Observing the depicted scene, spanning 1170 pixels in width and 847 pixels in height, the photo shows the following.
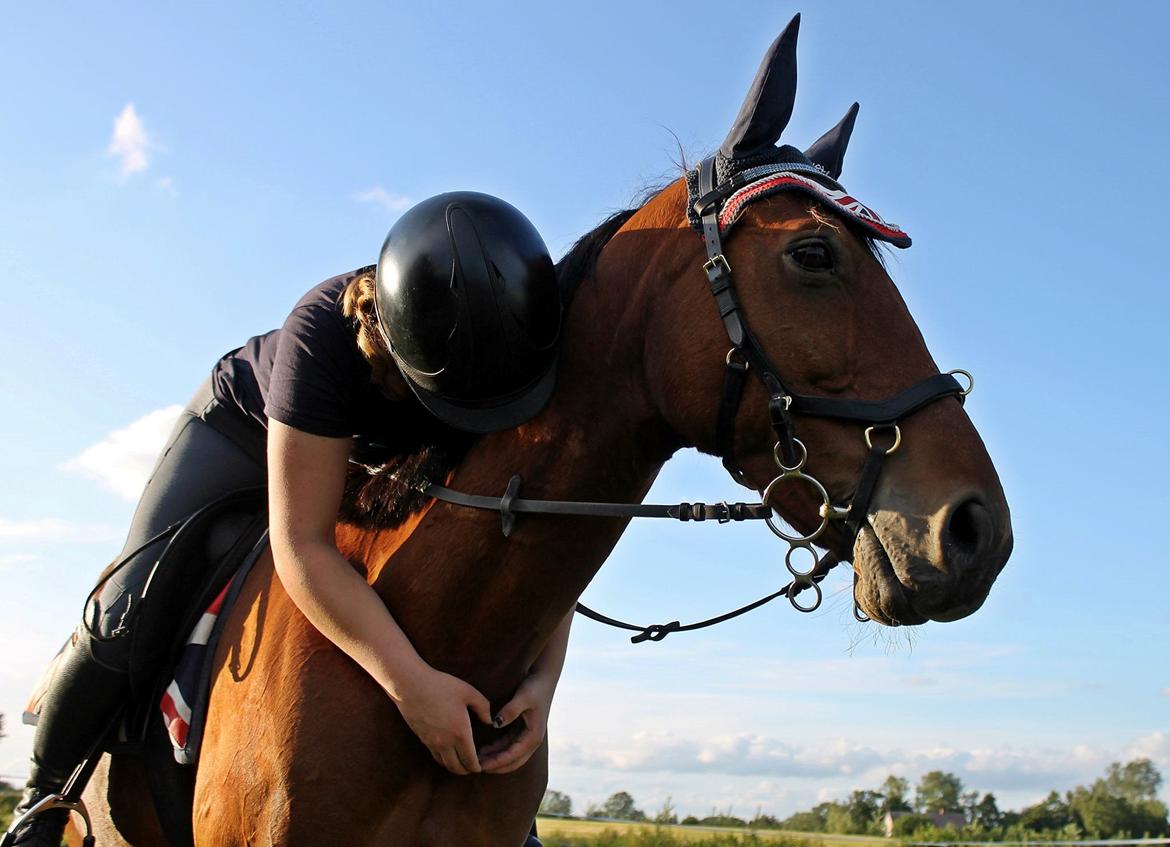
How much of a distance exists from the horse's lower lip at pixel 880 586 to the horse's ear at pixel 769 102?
1.38 meters

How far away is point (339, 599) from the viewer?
3199 mm

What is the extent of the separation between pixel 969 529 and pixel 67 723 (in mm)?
3423

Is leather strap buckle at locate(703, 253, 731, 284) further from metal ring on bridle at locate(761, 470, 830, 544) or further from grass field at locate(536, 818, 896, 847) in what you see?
grass field at locate(536, 818, 896, 847)

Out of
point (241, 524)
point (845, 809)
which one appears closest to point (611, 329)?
point (241, 524)

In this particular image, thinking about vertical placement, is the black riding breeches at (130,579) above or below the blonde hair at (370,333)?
below

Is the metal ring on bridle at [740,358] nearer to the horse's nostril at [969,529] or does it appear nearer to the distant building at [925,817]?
the horse's nostril at [969,529]

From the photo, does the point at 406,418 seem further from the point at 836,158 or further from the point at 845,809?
the point at 845,809

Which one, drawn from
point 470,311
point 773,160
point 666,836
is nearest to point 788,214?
point 773,160

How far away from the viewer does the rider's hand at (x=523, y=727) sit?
3346 millimetres

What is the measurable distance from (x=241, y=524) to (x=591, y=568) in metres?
1.67

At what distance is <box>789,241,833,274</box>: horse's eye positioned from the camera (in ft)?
9.85

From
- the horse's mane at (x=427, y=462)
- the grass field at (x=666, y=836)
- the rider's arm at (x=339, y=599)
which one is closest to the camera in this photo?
the rider's arm at (x=339, y=599)

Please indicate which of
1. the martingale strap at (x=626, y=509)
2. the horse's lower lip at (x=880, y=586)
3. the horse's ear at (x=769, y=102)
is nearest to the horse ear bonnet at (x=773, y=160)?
the horse's ear at (x=769, y=102)

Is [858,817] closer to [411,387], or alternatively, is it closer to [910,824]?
[910,824]
